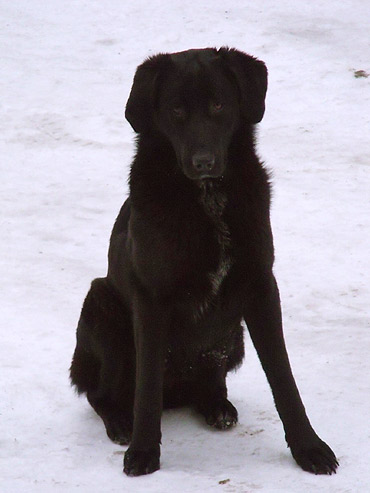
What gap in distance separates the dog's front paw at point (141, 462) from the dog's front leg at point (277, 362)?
49cm

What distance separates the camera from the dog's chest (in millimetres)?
3306

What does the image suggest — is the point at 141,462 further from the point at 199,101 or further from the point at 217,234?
the point at 199,101

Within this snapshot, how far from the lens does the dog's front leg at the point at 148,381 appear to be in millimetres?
3338

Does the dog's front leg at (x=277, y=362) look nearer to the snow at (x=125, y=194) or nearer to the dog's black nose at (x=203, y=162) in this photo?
the snow at (x=125, y=194)

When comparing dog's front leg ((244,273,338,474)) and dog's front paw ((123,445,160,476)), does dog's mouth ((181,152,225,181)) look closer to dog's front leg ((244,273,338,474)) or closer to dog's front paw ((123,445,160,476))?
dog's front leg ((244,273,338,474))

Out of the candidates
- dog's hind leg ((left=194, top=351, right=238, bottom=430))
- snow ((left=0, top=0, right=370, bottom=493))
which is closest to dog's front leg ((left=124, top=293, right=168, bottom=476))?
snow ((left=0, top=0, right=370, bottom=493))

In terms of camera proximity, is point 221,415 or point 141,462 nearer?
point 141,462

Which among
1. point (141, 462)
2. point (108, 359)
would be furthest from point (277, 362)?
point (108, 359)

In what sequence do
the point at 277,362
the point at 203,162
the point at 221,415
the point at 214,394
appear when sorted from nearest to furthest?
the point at 203,162, the point at 277,362, the point at 221,415, the point at 214,394

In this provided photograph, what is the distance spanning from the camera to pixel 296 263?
5.80m

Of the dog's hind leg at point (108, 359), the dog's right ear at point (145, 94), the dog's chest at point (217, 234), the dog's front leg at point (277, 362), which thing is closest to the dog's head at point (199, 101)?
the dog's right ear at point (145, 94)

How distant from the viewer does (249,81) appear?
330 cm

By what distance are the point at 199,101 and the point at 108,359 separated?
3.85ft

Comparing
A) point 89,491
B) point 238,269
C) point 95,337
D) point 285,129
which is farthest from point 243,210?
point 285,129
